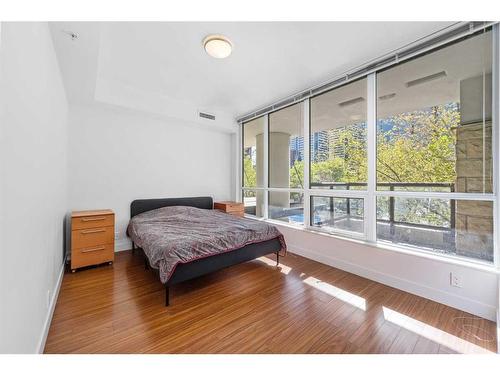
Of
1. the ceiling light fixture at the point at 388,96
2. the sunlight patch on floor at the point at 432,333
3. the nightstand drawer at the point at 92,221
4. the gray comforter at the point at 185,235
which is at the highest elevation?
the ceiling light fixture at the point at 388,96

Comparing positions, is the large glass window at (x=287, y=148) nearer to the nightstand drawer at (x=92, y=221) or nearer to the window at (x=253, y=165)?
the window at (x=253, y=165)

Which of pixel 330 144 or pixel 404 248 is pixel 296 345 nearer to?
pixel 404 248

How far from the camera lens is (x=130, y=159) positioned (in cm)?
356

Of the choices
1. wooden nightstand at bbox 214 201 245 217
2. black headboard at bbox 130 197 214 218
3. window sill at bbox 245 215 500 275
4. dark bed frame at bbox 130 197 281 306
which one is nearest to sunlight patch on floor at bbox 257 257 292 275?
dark bed frame at bbox 130 197 281 306

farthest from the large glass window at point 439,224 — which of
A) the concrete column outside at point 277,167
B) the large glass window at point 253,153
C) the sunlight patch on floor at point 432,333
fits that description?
the large glass window at point 253,153

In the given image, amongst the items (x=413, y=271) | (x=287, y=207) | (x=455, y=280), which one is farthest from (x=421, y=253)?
(x=287, y=207)

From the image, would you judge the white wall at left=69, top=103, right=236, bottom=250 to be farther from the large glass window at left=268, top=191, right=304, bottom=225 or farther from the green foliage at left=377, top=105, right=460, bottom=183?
the green foliage at left=377, top=105, right=460, bottom=183

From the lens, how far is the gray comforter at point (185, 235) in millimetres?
2008

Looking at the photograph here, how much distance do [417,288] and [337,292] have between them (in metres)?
0.80

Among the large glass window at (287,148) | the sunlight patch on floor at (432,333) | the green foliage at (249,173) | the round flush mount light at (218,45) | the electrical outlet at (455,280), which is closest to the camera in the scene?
the sunlight patch on floor at (432,333)

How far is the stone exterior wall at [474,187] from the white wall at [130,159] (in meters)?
3.86

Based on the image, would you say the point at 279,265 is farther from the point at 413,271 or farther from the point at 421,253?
the point at 421,253
